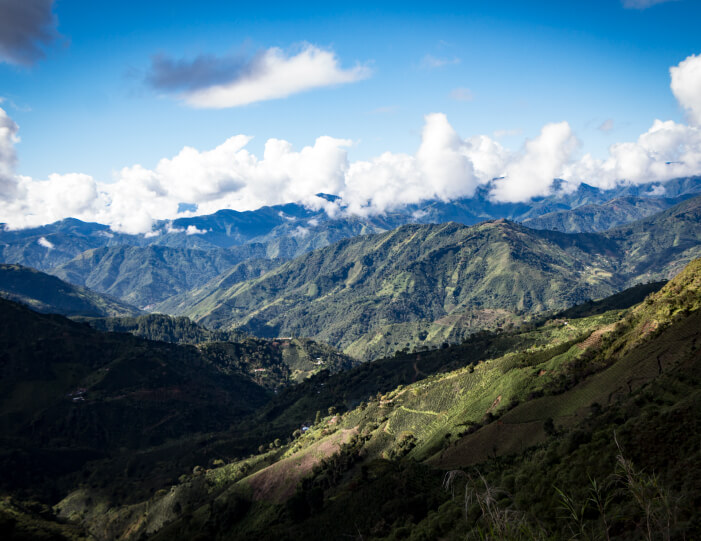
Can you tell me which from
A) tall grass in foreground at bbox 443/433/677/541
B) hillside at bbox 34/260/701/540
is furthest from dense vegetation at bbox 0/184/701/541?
hillside at bbox 34/260/701/540

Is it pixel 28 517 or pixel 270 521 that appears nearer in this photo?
pixel 270 521

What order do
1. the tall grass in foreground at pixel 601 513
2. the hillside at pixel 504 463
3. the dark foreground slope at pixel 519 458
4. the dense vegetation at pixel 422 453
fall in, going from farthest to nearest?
the dense vegetation at pixel 422 453
the hillside at pixel 504 463
the dark foreground slope at pixel 519 458
the tall grass in foreground at pixel 601 513

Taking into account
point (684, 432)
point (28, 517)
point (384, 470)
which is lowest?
point (28, 517)

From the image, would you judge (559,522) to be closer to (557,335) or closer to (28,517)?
(28,517)

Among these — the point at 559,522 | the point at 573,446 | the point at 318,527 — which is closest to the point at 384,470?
the point at 318,527

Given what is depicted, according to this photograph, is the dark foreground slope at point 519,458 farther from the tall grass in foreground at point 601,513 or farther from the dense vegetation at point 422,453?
the dense vegetation at point 422,453

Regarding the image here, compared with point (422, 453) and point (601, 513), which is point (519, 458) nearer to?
point (422, 453)

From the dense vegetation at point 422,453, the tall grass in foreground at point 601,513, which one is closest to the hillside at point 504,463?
the tall grass in foreground at point 601,513

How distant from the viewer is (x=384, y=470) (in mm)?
63125

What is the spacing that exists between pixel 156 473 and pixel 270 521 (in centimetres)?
8893

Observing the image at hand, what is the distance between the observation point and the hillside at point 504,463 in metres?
22.1

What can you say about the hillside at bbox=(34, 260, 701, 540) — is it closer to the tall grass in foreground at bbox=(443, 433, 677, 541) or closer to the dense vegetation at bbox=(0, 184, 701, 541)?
the tall grass in foreground at bbox=(443, 433, 677, 541)

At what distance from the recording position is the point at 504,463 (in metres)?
54.8

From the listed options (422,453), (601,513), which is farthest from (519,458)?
(601,513)
